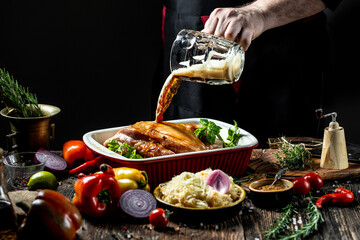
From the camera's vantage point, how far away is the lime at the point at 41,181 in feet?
8.29

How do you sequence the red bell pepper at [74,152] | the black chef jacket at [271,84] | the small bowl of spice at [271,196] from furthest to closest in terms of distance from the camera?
the black chef jacket at [271,84] < the red bell pepper at [74,152] < the small bowl of spice at [271,196]

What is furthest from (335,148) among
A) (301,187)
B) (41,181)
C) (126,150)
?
(41,181)

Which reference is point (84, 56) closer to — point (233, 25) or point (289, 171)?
point (233, 25)

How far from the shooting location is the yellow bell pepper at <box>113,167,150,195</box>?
2.40 meters

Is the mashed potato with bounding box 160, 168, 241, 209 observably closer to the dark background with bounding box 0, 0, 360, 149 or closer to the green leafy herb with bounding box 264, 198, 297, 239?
the green leafy herb with bounding box 264, 198, 297, 239

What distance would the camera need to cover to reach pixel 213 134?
3016 mm

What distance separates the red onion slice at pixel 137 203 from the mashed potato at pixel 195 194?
7 centimetres

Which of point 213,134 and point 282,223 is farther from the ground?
point 213,134

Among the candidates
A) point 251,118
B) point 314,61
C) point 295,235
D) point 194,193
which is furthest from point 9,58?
point 295,235

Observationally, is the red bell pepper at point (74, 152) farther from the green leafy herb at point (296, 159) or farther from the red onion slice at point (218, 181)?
the green leafy herb at point (296, 159)

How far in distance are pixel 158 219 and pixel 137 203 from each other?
0.17 metres

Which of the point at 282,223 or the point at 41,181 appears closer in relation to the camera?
→ the point at 282,223

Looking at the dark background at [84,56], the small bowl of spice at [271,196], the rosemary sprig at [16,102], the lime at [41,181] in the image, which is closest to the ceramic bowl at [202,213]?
the small bowl of spice at [271,196]

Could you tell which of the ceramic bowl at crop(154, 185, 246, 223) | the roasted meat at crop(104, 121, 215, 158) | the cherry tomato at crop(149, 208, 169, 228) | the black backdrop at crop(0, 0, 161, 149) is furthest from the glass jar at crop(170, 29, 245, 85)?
the black backdrop at crop(0, 0, 161, 149)
